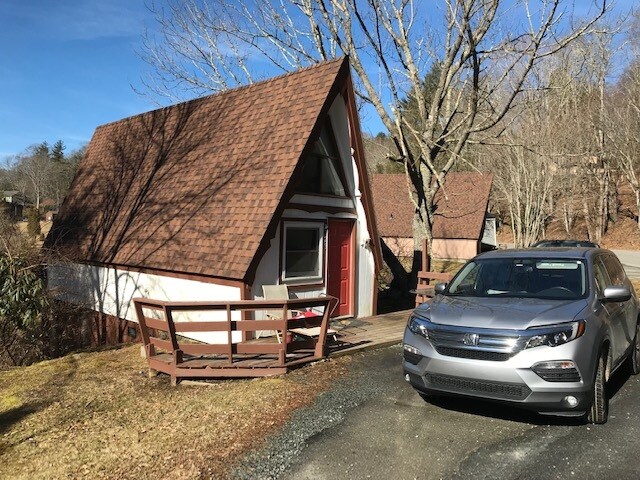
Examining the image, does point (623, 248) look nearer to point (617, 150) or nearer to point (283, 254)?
point (617, 150)

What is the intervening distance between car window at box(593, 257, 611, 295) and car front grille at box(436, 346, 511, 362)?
176cm

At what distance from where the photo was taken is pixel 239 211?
9.80m

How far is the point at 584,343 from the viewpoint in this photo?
15.3ft

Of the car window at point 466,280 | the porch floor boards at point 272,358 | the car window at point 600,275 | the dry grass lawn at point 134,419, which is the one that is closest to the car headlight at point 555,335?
the car window at point 600,275

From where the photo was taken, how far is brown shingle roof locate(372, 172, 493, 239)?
106ft

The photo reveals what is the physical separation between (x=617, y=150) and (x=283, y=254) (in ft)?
129

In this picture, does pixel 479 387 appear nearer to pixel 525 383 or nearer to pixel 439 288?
pixel 525 383

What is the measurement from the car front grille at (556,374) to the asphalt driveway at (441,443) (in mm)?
647

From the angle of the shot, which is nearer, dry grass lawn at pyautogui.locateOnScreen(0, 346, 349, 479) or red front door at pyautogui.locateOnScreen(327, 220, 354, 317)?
dry grass lawn at pyautogui.locateOnScreen(0, 346, 349, 479)

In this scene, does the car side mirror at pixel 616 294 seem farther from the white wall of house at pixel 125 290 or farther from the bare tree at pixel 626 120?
the bare tree at pixel 626 120

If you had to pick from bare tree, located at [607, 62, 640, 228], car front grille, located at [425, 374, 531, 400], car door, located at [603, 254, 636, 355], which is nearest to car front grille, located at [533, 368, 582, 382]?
car front grille, located at [425, 374, 531, 400]

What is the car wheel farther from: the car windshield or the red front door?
the red front door

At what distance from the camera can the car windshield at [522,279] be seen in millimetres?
5625

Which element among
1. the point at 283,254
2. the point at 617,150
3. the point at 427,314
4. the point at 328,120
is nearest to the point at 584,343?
the point at 427,314
